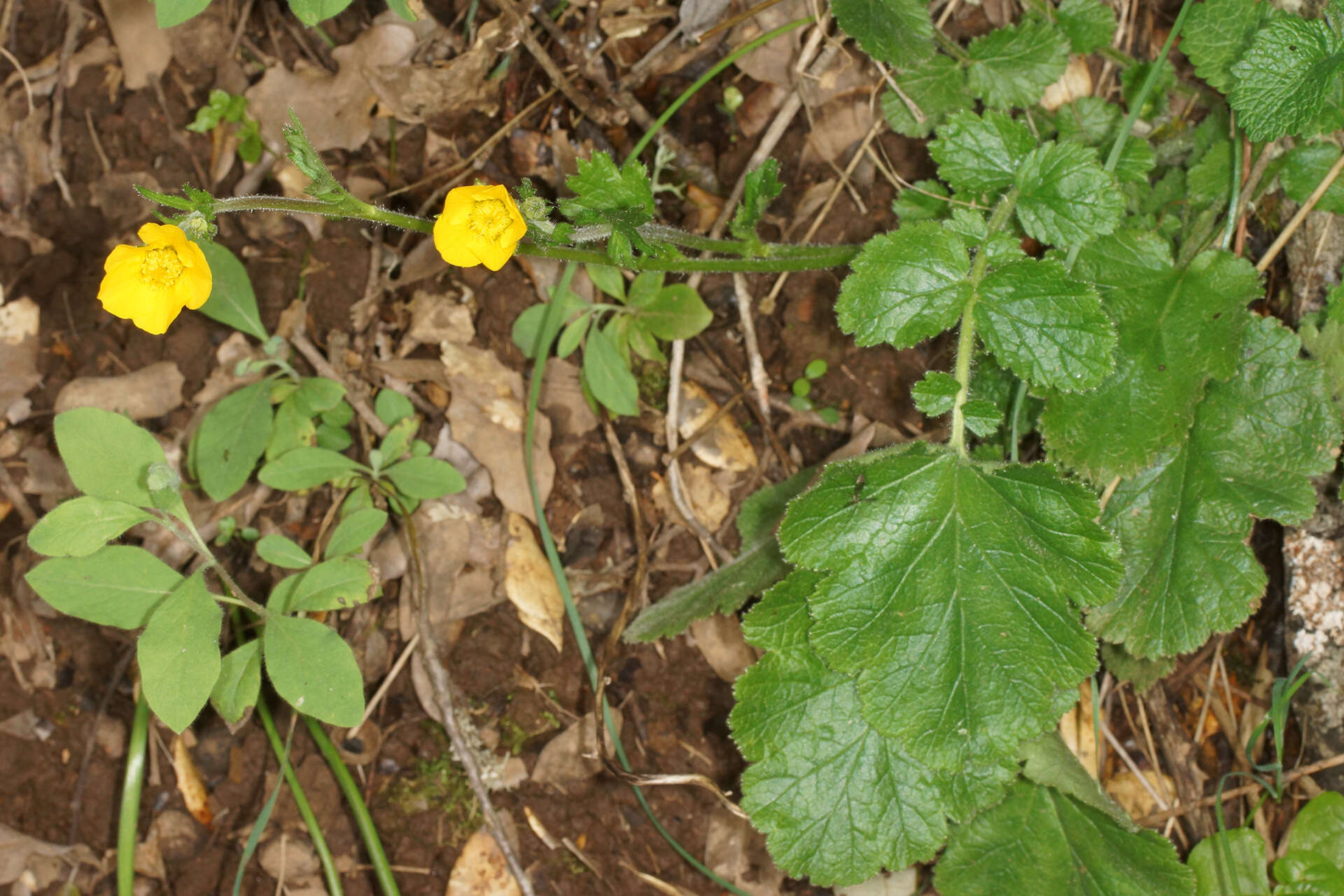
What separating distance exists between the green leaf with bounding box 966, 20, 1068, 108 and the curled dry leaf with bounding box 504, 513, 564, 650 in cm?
210

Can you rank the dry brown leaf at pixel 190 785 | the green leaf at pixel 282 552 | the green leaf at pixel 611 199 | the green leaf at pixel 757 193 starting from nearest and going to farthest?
the green leaf at pixel 611 199 < the green leaf at pixel 757 193 < the green leaf at pixel 282 552 < the dry brown leaf at pixel 190 785

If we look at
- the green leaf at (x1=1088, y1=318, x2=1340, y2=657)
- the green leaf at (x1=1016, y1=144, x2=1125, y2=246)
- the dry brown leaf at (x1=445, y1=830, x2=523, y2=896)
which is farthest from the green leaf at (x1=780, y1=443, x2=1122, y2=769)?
the dry brown leaf at (x1=445, y1=830, x2=523, y2=896)

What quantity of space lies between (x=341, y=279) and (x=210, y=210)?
145 cm

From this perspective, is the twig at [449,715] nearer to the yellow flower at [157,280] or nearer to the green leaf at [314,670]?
the green leaf at [314,670]

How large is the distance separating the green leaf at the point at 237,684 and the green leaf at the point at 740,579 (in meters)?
1.13

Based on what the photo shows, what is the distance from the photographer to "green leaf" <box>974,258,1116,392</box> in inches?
96.7

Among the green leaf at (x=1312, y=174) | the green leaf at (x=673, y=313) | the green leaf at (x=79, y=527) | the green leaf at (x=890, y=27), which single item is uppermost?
the green leaf at (x=890, y=27)

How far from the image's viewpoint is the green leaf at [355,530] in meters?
3.04

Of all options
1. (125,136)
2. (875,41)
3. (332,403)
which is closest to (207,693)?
(332,403)

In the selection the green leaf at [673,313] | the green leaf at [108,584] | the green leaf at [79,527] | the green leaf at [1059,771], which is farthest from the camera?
the green leaf at [673,313]

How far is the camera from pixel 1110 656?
10.1ft

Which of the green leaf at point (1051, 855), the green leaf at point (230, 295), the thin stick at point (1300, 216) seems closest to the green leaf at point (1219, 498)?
the thin stick at point (1300, 216)

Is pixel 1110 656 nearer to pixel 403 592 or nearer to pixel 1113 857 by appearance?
pixel 1113 857

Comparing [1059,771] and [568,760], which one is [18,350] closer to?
[568,760]
